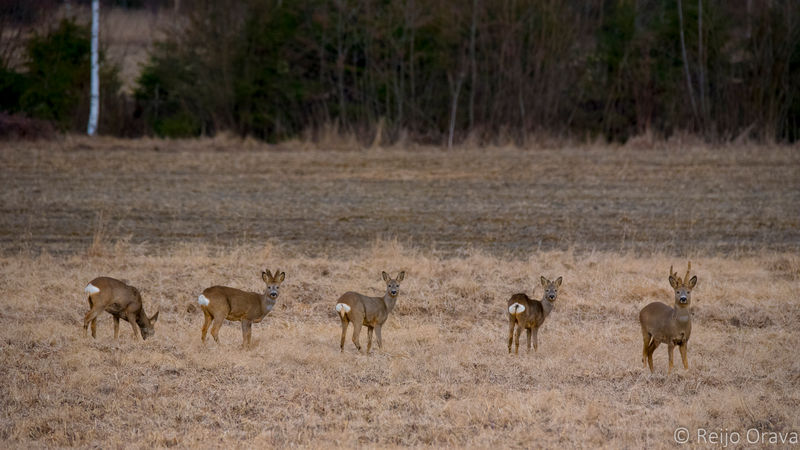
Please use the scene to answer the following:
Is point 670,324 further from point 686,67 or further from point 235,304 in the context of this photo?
point 686,67

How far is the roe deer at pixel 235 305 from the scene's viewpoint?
402 inches

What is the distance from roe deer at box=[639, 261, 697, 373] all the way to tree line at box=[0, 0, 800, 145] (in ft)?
76.1

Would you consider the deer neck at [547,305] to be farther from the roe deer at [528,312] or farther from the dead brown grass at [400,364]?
the dead brown grass at [400,364]

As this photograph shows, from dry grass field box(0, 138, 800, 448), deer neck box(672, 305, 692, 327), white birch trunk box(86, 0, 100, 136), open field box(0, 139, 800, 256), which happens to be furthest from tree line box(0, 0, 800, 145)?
deer neck box(672, 305, 692, 327)

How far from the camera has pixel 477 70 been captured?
34.9m

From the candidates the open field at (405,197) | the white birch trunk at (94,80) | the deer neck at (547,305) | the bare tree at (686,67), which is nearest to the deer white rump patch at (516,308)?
the deer neck at (547,305)

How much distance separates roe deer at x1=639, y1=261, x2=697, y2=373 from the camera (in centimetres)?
934

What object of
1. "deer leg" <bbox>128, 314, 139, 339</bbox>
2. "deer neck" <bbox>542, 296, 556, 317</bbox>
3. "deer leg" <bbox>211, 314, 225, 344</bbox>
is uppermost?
"deer neck" <bbox>542, 296, 556, 317</bbox>

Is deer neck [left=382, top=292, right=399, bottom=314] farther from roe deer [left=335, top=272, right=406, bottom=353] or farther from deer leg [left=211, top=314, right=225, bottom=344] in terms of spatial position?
deer leg [left=211, top=314, right=225, bottom=344]

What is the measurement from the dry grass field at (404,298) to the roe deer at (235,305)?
0.91 feet

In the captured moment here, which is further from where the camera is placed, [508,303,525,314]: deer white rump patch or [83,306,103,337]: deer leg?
[83,306,103,337]: deer leg

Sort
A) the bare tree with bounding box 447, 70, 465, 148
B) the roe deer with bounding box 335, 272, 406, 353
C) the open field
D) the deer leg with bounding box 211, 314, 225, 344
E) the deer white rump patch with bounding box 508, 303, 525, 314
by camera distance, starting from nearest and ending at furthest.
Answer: the deer white rump patch with bounding box 508, 303, 525, 314
the roe deer with bounding box 335, 272, 406, 353
the deer leg with bounding box 211, 314, 225, 344
the open field
the bare tree with bounding box 447, 70, 465, 148

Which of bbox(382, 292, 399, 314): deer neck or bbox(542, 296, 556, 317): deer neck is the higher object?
bbox(542, 296, 556, 317): deer neck

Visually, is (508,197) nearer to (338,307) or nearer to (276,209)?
(276,209)
